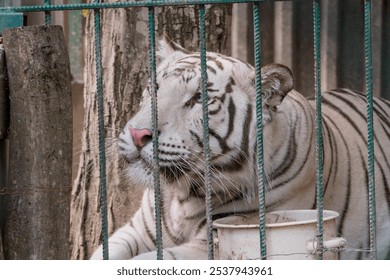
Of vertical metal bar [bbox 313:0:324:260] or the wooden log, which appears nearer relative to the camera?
vertical metal bar [bbox 313:0:324:260]

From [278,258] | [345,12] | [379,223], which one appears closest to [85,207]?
[379,223]

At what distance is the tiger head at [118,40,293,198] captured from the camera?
12.6 ft

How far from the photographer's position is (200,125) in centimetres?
391

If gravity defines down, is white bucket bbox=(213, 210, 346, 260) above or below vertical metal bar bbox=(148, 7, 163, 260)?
below

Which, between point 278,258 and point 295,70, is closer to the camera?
point 278,258

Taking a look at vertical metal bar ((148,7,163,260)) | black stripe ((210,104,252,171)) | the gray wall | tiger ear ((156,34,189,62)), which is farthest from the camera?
the gray wall

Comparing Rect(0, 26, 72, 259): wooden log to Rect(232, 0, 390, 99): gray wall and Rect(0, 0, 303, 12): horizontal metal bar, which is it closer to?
Rect(0, 0, 303, 12): horizontal metal bar

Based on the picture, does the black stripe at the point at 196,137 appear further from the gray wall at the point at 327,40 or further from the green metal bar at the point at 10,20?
the gray wall at the point at 327,40

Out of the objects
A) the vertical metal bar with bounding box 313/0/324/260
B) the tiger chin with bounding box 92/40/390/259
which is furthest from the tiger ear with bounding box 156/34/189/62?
the vertical metal bar with bounding box 313/0/324/260

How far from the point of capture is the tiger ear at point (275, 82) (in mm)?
3846

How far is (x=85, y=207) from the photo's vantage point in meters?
5.08
